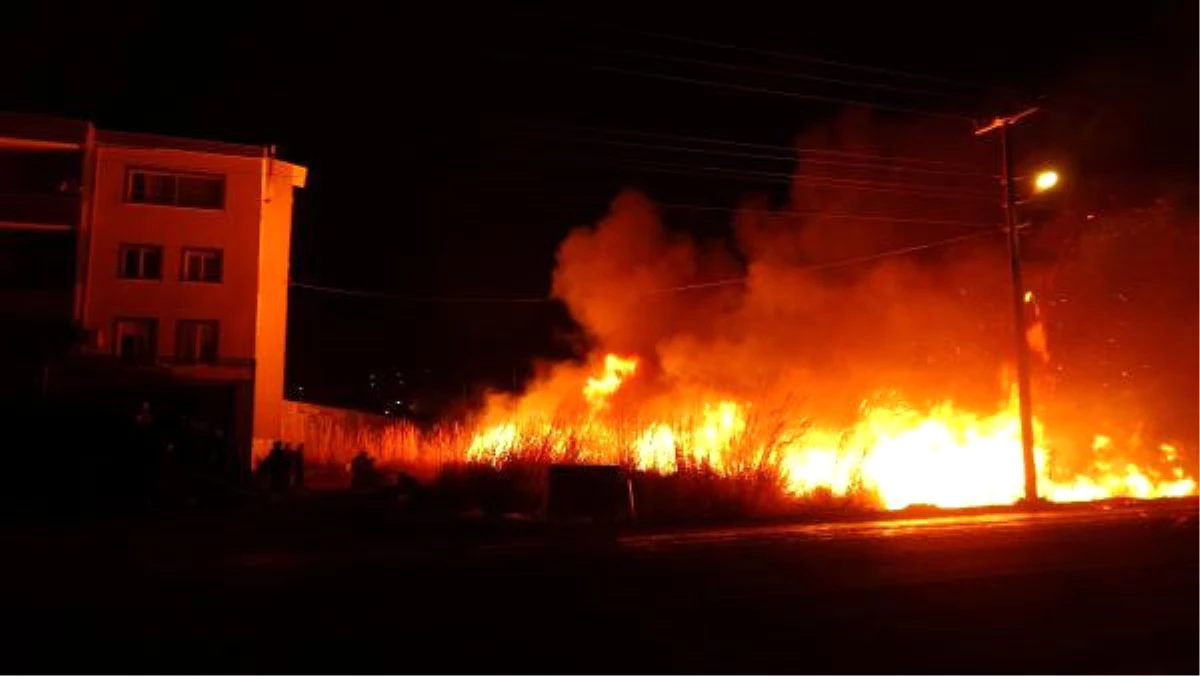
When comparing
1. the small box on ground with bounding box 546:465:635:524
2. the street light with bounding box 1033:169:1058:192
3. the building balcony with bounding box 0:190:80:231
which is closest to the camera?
the small box on ground with bounding box 546:465:635:524

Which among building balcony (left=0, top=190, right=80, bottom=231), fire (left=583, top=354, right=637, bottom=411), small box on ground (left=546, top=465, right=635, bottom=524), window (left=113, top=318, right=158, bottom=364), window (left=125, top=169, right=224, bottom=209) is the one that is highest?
window (left=125, top=169, right=224, bottom=209)

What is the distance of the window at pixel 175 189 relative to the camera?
34094mm

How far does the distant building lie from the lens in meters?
32.4

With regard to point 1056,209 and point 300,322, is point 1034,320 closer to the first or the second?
point 1056,209

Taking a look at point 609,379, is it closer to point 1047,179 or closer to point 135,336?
point 135,336

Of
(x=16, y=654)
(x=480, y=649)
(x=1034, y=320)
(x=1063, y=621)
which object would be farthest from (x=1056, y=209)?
(x=16, y=654)

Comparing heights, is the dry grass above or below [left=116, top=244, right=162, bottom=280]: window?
below

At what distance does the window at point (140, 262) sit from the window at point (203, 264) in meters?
0.93

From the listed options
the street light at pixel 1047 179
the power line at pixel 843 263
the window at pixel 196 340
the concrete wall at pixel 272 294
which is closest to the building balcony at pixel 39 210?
the window at pixel 196 340

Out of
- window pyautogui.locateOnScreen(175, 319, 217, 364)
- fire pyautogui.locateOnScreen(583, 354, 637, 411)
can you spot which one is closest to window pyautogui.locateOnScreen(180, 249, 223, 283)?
window pyautogui.locateOnScreen(175, 319, 217, 364)

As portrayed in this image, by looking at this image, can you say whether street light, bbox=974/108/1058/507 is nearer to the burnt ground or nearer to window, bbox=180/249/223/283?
the burnt ground

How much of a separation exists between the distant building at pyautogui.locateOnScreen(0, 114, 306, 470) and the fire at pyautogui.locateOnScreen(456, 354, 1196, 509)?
1077 centimetres

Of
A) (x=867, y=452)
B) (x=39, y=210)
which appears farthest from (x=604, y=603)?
(x=39, y=210)

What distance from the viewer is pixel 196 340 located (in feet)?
113
